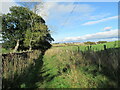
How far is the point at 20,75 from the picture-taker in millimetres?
5938

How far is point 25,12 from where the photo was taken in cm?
2816

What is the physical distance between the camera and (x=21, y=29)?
2831 centimetres

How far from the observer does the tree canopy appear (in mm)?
26134

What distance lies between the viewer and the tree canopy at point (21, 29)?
2613 centimetres

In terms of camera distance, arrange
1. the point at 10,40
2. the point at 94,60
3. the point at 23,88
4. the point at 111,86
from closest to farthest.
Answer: the point at 111,86
the point at 23,88
the point at 94,60
the point at 10,40

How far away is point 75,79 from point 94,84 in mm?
864

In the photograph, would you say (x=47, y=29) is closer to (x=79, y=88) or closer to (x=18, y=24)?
(x=18, y=24)

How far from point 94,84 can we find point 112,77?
32.1 inches

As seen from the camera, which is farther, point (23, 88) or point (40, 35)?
point (40, 35)

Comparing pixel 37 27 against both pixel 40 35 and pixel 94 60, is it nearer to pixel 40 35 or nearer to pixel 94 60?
pixel 40 35

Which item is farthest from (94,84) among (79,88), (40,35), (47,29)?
(47,29)

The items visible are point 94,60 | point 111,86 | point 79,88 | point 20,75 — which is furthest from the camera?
point 94,60

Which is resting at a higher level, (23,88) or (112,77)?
(112,77)

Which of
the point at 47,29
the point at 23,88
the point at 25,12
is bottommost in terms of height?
the point at 23,88
